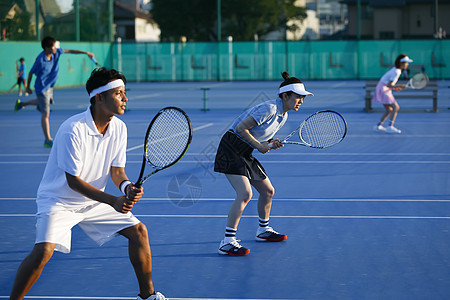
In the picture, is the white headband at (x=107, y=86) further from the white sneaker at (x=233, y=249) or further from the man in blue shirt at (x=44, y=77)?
the man in blue shirt at (x=44, y=77)

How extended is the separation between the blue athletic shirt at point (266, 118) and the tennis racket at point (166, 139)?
80 cm

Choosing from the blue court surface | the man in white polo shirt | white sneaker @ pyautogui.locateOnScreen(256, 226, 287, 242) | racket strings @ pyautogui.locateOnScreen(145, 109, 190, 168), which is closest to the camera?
the man in white polo shirt

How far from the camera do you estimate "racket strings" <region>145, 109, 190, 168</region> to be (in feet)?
15.0

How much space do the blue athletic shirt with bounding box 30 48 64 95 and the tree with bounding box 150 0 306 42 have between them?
149 ft

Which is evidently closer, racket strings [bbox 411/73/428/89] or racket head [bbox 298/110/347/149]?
racket head [bbox 298/110/347/149]

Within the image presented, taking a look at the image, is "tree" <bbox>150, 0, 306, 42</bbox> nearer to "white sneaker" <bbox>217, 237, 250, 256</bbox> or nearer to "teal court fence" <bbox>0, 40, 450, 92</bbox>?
"teal court fence" <bbox>0, 40, 450, 92</bbox>

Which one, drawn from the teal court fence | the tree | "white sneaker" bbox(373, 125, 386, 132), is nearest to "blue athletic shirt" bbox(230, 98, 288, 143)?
"white sneaker" bbox(373, 125, 386, 132)

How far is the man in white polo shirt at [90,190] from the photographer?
406cm

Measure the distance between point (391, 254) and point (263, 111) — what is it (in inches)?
57.8

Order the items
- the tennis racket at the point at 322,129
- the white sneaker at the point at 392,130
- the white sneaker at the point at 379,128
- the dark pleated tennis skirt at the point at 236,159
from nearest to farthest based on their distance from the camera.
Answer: the dark pleated tennis skirt at the point at 236,159
the tennis racket at the point at 322,129
the white sneaker at the point at 392,130
the white sneaker at the point at 379,128

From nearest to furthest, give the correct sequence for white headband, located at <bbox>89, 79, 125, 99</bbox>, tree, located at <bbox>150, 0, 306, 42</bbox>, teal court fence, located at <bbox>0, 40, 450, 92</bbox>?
white headband, located at <bbox>89, 79, 125, 99</bbox>, teal court fence, located at <bbox>0, 40, 450, 92</bbox>, tree, located at <bbox>150, 0, 306, 42</bbox>

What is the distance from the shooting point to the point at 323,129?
6.85m

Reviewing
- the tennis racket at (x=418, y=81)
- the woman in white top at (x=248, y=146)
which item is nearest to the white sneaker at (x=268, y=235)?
the woman in white top at (x=248, y=146)

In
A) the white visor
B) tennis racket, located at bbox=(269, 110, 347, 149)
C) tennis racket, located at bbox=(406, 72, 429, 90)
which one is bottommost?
tennis racket, located at bbox=(269, 110, 347, 149)
